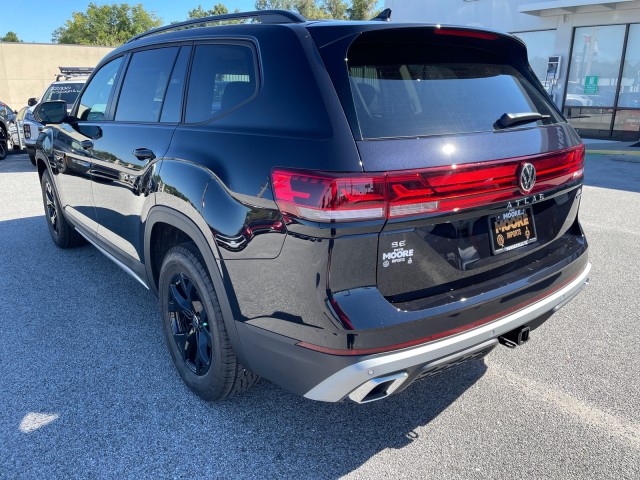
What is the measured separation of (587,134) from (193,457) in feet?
55.6

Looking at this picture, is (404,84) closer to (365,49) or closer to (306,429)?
(365,49)

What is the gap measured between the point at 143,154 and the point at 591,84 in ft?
53.2

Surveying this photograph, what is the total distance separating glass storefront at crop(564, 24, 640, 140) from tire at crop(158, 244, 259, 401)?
15.9m

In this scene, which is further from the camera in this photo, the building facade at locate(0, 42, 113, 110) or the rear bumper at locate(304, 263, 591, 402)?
the building facade at locate(0, 42, 113, 110)

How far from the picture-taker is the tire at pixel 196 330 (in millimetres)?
2479

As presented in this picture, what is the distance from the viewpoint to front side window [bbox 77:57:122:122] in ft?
12.7

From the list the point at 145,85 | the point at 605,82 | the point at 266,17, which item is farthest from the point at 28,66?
the point at 266,17

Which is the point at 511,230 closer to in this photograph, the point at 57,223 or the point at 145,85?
the point at 145,85

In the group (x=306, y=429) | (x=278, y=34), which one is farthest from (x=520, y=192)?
(x=306, y=429)

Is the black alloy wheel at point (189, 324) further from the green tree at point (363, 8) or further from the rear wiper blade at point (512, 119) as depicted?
the green tree at point (363, 8)

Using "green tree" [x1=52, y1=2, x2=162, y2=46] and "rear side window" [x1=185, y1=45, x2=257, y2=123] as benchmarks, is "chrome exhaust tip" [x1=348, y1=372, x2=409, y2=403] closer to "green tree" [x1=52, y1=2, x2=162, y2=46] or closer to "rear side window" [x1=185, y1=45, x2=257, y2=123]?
"rear side window" [x1=185, y1=45, x2=257, y2=123]

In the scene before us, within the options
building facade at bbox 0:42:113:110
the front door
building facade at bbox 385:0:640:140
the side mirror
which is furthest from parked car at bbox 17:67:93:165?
building facade at bbox 0:42:113:110

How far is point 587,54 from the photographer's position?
1570 cm

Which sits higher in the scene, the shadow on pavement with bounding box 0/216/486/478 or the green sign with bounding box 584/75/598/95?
the green sign with bounding box 584/75/598/95
